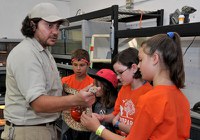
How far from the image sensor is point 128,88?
146 cm

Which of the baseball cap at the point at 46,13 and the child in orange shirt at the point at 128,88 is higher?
the baseball cap at the point at 46,13

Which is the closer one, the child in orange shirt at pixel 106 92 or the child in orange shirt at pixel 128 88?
the child in orange shirt at pixel 128 88

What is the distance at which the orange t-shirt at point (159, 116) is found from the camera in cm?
83

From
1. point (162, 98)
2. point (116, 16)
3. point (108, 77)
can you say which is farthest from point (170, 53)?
point (116, 16)

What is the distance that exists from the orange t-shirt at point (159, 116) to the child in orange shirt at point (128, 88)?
467mm

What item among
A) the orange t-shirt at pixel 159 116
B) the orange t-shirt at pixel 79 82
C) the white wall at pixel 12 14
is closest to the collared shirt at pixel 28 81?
the orange t-shirt at pixel 159 116

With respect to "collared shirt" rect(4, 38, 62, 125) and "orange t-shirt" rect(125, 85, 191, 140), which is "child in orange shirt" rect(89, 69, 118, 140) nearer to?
"collared shirt" rect(4, 38, 62, 125)

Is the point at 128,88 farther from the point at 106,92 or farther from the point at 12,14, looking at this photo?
the point at 12,14

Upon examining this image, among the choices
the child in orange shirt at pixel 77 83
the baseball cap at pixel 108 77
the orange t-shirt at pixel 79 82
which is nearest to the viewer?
the baseball cap at pixel 108 77

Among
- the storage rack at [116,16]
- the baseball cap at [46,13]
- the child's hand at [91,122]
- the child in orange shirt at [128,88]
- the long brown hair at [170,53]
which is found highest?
the storage rack at [116,16]

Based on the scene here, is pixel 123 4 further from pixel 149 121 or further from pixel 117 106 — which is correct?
pixel 149 121

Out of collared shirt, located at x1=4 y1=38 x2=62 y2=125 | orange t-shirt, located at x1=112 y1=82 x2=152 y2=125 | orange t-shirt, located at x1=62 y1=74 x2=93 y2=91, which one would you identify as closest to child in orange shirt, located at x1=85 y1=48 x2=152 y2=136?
orange t-shirt, located at x1=112 y1=82 x2=152 y2=125

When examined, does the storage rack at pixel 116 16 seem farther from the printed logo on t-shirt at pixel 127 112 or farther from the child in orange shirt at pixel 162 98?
the child in orange shirt at pixel 162 98

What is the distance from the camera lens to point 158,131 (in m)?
0.87
